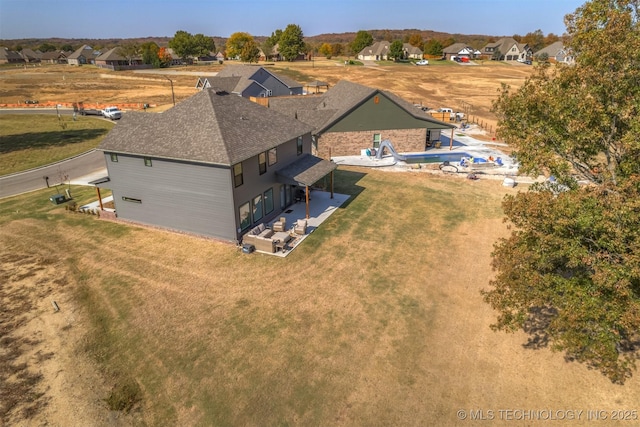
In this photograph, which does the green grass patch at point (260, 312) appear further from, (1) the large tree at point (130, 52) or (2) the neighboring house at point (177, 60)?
(2) the neighboring house at point (177, 60)

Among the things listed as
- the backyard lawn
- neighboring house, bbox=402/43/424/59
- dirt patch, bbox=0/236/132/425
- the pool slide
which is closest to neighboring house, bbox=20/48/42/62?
neighboring house, bbox=402/43/424/59

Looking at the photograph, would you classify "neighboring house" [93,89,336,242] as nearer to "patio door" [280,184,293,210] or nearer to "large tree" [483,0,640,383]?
"patio door" [280,184,293,210]

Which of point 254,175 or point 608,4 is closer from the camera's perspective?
point 608,4

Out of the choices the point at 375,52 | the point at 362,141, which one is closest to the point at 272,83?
the point at 362,141

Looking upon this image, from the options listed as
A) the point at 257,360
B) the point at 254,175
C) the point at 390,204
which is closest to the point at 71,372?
the point at 257,360

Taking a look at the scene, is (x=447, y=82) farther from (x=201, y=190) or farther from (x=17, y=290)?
(x=17, y=290)

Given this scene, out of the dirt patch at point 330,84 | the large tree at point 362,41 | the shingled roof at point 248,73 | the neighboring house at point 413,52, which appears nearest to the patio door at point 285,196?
the dirt patch at point 330,84

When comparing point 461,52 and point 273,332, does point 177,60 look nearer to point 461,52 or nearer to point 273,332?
point 461,52
